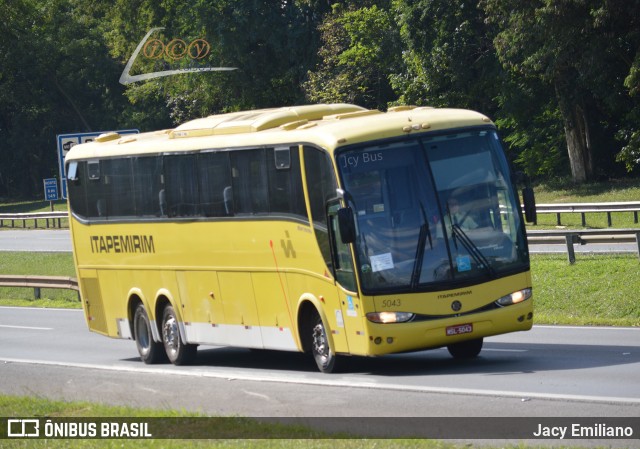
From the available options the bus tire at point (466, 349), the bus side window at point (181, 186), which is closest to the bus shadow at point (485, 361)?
the bus tire at point (466, 349)

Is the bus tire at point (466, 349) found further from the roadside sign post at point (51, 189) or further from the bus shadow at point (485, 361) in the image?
the roadside sign post at point (51, 189)

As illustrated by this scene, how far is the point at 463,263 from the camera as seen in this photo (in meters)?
14.8

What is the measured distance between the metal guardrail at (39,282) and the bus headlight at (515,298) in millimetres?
19376

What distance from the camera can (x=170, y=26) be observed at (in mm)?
69625

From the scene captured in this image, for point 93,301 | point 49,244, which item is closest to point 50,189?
point 49,244

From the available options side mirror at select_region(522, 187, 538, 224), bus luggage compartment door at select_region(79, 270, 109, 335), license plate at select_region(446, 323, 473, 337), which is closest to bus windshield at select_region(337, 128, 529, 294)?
side mirror at select_region(522, 187, 538, 224)

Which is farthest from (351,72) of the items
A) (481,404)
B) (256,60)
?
(481,404)

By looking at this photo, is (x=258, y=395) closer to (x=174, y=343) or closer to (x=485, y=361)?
(x=485, y=361)

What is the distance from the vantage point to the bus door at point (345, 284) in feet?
48.0

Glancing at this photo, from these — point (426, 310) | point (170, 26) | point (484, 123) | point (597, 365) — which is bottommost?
point (597, 365)

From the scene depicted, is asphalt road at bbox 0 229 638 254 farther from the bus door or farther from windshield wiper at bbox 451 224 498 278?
the bus door

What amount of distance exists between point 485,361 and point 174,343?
585cm

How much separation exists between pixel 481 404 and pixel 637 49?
1366 inches

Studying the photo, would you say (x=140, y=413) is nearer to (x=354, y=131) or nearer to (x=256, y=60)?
(x=354, y=131)
